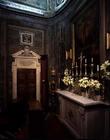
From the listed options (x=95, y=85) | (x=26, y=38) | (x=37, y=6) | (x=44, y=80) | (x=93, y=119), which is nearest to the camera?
(x=93, y=119)

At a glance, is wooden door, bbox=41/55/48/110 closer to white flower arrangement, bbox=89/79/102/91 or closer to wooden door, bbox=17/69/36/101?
wooden door, bbox=17/69/36/101

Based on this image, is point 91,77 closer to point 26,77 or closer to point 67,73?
point 67,73

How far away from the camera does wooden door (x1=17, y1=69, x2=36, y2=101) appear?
947 centimetres

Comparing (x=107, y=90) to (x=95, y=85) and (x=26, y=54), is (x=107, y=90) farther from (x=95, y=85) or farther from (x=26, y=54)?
(x=26, y=54)

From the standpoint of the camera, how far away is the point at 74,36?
768cm

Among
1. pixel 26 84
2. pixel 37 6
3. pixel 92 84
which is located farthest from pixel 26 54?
pixel 92 84

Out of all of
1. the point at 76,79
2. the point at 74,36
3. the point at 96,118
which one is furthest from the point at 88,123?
the point at 74,36

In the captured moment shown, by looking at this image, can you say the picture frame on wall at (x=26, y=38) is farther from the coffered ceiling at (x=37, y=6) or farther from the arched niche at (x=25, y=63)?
the coffered ceiling at (x=37, y=6)

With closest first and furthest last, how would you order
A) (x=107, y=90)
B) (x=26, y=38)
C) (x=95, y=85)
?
(x=107, y=90) < (x=95, y=85) < (x=26, y=38)

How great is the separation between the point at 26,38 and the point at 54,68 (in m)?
2.20

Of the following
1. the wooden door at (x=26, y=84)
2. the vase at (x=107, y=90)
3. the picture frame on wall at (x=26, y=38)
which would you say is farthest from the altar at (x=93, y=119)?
the picture frame on wall at (x=26, y=38)

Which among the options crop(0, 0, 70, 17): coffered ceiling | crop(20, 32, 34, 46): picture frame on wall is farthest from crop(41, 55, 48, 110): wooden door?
crop(0, 0, 70, 17): coffered ceiling

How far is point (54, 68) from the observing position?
9.78 meters

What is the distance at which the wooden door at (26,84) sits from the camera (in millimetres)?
9469
